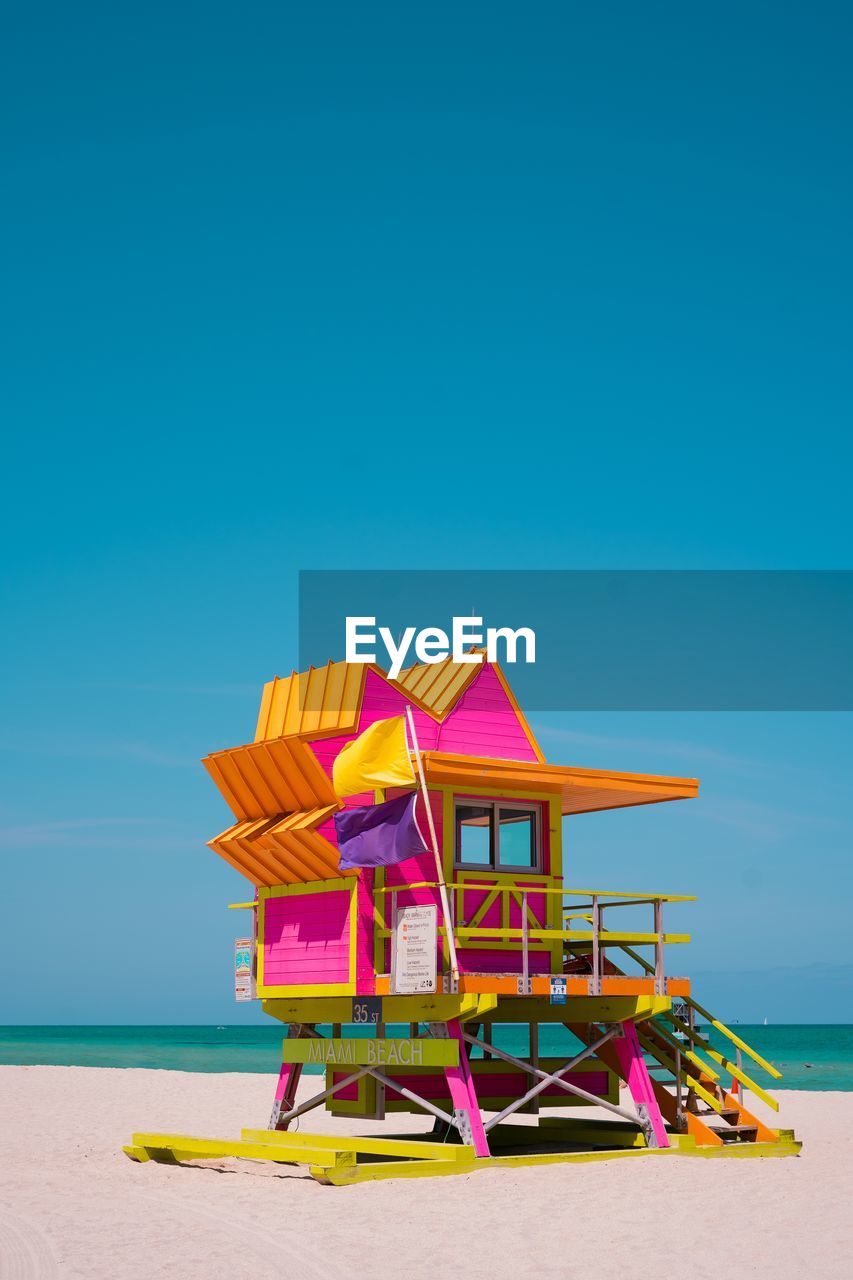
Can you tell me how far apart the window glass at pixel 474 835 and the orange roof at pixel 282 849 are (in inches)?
73.8

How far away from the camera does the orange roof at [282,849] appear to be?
20.6 meters

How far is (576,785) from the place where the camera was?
2155 centimetres

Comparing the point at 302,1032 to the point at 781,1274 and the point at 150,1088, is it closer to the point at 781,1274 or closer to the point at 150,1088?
the point at 781,1274

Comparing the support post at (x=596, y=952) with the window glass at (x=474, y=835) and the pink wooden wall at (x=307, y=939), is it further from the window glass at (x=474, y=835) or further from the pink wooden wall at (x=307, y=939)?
the pink wooden wall at (x=307, y=939)

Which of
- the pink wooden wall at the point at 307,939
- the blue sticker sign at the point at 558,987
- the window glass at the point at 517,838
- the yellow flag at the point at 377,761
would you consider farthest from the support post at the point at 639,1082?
the yellow flag at the point at 377,761

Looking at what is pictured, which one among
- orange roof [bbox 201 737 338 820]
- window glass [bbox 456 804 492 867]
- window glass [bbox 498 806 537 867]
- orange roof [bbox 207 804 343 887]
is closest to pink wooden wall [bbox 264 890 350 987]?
orange roof [bbox 207 804 343 887]

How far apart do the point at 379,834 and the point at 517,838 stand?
288cm

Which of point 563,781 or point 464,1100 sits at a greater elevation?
point 563,781

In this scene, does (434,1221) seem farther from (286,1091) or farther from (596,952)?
(286,1091)

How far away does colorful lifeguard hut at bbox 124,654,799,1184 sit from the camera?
19.7 m

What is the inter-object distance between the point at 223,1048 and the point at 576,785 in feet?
364

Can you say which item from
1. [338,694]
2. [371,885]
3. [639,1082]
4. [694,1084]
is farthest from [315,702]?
[694,1084]

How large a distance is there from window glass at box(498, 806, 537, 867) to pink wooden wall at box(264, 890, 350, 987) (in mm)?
2469

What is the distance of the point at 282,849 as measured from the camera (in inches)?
834
